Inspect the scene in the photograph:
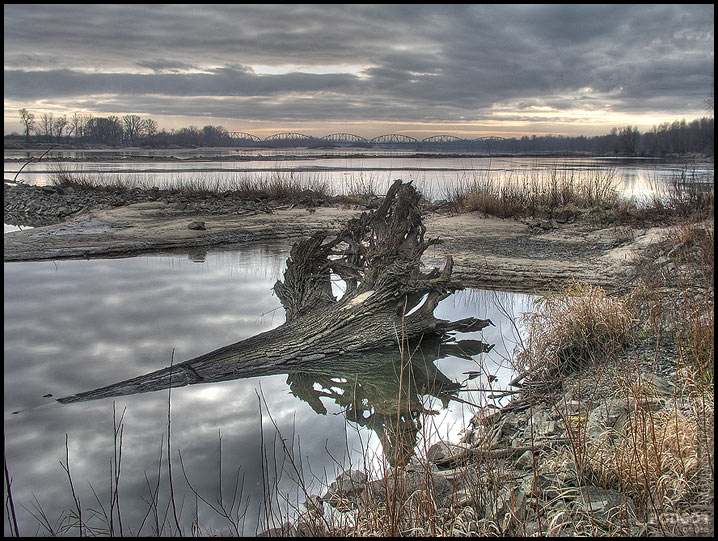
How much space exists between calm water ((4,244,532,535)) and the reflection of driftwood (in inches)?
10.4

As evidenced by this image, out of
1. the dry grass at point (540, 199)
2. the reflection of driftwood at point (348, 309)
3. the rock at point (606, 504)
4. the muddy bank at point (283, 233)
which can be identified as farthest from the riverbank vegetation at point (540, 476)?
the dry grass at point (540, 199)

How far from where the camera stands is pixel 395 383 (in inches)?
259

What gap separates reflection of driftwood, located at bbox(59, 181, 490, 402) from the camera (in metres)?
6.73

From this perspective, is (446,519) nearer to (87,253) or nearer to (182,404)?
(182,404)

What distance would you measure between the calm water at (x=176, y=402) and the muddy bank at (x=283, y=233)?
2127 mm

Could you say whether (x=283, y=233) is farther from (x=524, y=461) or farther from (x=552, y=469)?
(x=552, y=469)

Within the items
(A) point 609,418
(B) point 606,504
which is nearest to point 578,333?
(A) point 609,418

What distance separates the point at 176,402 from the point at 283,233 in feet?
38.5

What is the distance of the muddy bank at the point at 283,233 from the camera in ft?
38.6

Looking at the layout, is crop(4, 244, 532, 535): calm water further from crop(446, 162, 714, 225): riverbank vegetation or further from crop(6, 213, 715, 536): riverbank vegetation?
crop(446, 162, 714, 225): riverbank vegetation

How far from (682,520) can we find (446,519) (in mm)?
1198

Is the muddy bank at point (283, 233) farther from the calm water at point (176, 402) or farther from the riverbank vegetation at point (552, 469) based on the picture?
the riverbank vegetation at point (552, 469)

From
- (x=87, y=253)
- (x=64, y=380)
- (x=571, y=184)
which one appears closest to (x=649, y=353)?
(x=64, y=380)

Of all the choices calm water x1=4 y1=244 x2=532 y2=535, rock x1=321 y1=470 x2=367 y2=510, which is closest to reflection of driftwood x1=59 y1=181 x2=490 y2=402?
calm water x1=4 y1=244 x2=532 y2=535
